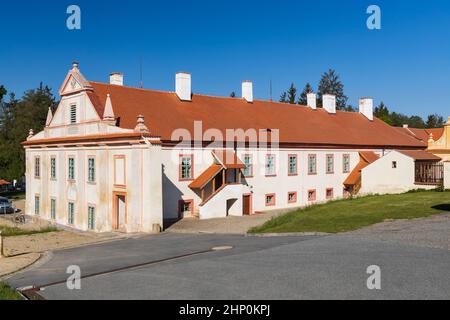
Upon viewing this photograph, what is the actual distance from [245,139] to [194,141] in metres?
4.81

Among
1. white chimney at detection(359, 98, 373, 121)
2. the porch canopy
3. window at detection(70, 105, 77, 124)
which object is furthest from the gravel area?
white chimney at detection(359, 98, 373, 121)

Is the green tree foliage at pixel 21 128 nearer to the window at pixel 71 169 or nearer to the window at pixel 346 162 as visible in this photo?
the window at pixel 71 169

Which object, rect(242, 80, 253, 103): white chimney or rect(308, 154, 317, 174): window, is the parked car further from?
rect(308, 154, 317, 174): window

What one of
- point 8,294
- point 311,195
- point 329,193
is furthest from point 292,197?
point 8,294

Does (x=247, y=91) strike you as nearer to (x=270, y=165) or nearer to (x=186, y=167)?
(x=270, y=165)

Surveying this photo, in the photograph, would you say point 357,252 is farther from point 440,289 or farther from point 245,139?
point 245,139

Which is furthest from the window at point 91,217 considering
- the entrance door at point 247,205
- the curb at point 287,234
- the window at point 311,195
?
the window at point 311,195

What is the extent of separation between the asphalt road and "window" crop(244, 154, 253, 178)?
1629 centimetres

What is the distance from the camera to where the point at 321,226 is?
20297 millimetres

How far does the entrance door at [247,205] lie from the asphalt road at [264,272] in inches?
613

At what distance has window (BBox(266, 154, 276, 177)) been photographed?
3600cm

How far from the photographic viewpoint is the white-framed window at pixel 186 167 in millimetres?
30578

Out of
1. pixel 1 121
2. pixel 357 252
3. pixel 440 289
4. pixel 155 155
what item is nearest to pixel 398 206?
pixel 357 252
